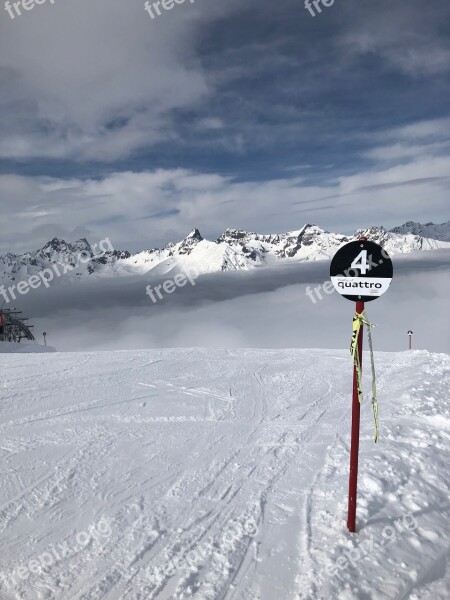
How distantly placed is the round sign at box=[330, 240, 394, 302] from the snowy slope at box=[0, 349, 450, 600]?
2.53m

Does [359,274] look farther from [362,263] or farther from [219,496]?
[219,496]

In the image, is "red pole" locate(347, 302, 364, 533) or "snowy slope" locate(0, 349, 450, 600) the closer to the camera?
"snowy slope" locate(0, 349, 450, 600)

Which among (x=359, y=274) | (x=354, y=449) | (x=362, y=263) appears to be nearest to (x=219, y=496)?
(x=354, y=449)

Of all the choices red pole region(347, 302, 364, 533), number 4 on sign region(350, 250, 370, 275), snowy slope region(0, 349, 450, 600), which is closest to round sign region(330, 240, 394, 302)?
number 4 on sign region(350, 250, 370, 275)

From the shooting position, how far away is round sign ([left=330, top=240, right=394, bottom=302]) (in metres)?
3.59

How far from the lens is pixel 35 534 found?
423 cm

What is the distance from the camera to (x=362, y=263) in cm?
366

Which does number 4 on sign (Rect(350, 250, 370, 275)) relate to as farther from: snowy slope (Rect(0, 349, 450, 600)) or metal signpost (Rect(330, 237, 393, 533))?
snowy slope (Rect(0, 349, 450, 600))

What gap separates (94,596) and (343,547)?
2.38m

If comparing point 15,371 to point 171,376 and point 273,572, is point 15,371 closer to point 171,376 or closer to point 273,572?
point 171,376

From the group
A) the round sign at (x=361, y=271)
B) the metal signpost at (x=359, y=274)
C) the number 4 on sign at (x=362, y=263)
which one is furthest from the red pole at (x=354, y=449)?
the number 4 on sign at (x=362, y=263)

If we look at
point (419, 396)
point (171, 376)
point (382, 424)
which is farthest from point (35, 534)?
point (419, 396)

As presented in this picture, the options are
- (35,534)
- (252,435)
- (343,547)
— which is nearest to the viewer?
(343,547)

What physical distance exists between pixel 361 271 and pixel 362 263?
76 millimetres
